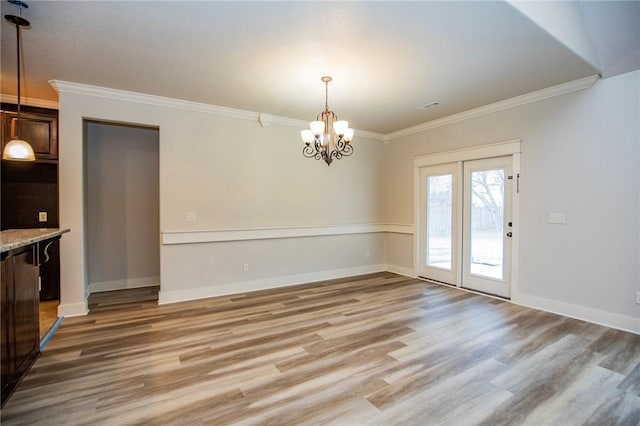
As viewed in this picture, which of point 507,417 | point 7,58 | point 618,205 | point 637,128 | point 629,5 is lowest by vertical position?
point 507,417

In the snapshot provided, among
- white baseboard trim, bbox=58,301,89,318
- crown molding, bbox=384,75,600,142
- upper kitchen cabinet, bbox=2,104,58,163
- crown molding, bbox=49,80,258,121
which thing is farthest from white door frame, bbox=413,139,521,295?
upper kitchen cabinet, bbox=2,104,58,163

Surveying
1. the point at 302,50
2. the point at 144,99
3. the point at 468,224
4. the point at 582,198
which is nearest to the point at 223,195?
the point at 144,99

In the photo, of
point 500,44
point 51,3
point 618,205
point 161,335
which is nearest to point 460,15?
point 500,44

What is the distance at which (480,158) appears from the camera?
15.2 feet

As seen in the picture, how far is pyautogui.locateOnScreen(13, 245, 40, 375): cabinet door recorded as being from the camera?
2.26m

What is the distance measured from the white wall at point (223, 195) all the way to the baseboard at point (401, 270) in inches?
23.7

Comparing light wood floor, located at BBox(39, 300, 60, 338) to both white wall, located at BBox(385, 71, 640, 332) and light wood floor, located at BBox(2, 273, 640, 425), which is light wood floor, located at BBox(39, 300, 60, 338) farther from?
white wall, located at BBox(385, 71, 640, 332)

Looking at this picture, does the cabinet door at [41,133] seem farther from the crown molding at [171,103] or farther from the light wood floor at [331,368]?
the light wood floor at [331,368]

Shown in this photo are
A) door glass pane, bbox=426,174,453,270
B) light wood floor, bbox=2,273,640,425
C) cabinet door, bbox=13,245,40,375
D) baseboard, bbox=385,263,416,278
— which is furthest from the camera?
baseboard, bbox=385,263,416,278

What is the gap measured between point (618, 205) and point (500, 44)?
2227mm

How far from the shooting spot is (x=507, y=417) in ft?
6.40

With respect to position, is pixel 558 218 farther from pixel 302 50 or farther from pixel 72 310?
pixel 72 310

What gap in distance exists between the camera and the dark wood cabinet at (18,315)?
206 cm

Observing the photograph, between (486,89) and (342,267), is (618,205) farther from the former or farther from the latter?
(342,267)
